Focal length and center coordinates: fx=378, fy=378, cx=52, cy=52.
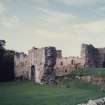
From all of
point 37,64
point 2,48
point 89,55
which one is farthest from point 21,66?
point 89,55

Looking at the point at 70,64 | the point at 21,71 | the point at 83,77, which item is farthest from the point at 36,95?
the point at 70,64

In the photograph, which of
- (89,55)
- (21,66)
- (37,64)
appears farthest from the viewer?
(89,55)

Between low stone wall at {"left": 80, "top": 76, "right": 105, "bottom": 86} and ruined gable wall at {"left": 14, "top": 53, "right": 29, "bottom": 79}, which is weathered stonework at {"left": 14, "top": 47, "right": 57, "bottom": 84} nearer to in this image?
ruined gable wall at {"left": 14, "top": 53, "right": 29, "bottom": 79}

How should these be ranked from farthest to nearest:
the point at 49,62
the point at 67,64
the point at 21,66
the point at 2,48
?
the point at 2,48 → the point at 67,64 → the point at 21,66 → the point at 49,62

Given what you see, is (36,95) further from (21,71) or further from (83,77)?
(21,71)

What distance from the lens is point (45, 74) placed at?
23.6 meters

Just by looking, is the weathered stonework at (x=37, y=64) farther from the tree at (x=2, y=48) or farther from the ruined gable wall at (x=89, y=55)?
the ruined gable wall at (x=89, y=55)

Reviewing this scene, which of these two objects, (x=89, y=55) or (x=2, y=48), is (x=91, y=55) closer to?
(x=89, y=55)

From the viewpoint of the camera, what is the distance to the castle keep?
2338 centimetres

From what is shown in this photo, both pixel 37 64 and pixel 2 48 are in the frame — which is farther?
pixel 2 48

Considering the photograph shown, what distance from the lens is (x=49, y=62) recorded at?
23344 millimetres

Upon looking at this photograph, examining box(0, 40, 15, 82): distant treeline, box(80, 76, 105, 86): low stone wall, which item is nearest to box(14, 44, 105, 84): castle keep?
box(0, 40, 15, 82): distant treeline

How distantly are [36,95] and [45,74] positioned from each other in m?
7.70

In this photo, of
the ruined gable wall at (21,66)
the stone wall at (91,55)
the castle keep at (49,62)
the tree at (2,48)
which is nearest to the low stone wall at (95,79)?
the castle keep at (49,62)
